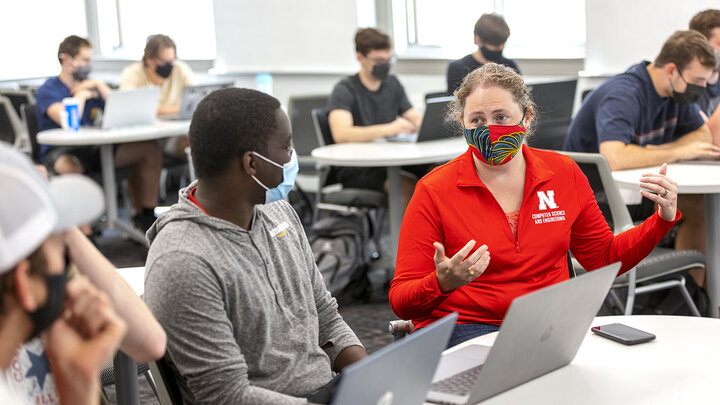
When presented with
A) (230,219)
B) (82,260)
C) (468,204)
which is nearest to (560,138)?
(468,204)

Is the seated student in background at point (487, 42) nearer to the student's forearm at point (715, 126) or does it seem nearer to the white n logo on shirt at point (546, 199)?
the student's forearm at point (715, 126)

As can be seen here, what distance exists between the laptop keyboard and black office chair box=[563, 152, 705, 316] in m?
1.46

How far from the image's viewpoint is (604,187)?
2.87 metres

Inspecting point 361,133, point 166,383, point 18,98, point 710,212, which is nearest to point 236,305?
point 166,383

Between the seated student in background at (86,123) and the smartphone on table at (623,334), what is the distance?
4.23m

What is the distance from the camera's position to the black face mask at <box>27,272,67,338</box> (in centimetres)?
95

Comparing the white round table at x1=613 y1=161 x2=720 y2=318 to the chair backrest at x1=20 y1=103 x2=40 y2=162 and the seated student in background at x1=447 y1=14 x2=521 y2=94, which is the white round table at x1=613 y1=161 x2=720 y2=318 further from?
the chair backrest at x1=20 y1=103 x2=40 y2=162

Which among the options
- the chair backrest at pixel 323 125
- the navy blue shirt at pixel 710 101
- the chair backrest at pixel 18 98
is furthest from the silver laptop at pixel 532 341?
the chair backrest at pixel 18 98

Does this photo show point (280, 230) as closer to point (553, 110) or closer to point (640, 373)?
point (640, 373)

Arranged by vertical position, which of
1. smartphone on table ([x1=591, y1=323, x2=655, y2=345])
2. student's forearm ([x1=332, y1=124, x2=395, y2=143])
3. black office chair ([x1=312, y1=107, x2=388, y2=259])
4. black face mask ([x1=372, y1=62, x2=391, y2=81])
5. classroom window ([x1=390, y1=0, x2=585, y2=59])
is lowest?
black office chair ([x1=312, y1=107, x2=388, y2=259])

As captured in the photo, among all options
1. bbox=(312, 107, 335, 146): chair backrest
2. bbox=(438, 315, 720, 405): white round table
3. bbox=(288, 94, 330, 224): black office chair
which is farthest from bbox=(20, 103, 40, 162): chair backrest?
bbox=(438, 315, 720, 405): white round table

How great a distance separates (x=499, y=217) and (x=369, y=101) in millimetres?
2845

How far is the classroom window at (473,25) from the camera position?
6.21 m

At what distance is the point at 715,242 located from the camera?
10.5ft
